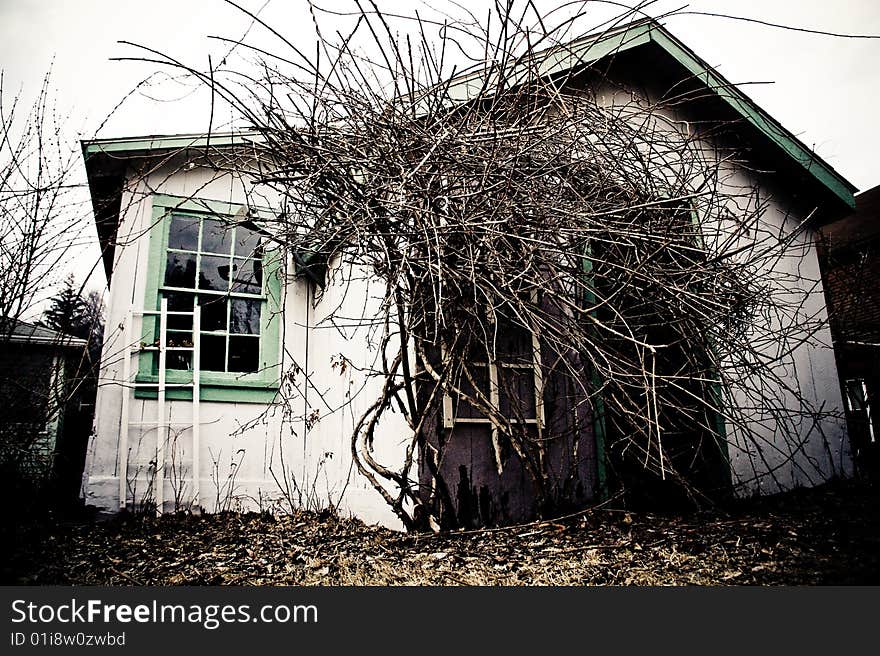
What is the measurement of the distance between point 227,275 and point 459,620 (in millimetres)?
5016

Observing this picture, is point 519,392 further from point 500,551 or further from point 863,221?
point 863,221

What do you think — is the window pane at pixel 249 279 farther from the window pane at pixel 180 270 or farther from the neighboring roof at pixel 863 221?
the neighboring roof at pixel 863 221

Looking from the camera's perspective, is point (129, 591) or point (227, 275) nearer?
point (129, 591)

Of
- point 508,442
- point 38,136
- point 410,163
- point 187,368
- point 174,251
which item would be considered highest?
point 38,136

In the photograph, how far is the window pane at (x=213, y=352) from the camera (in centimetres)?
632

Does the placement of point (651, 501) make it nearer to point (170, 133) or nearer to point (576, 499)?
point (576, 499)

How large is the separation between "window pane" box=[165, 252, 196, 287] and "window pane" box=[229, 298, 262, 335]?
502 millimetres

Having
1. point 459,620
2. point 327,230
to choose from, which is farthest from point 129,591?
point 327,230

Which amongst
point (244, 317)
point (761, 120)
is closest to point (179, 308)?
point (244, 317)

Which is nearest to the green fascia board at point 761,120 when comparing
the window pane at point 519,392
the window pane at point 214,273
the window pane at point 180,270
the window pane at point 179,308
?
the window pane at point 519,392

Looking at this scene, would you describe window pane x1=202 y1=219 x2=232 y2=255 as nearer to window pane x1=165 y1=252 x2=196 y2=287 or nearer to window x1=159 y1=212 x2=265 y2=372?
window x1=159 y1=212 x2=265 y2=372

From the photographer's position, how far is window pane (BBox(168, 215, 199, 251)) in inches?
255

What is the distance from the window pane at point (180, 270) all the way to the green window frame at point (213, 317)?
0.03 ft

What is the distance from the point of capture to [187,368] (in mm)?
6234
